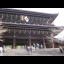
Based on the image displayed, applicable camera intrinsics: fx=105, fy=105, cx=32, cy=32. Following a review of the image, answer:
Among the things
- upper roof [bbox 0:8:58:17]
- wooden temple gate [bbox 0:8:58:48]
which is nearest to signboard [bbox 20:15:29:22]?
wooden temple gate [bbox 0:8:58:48]

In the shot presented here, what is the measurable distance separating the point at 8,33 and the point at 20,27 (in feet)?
7.57

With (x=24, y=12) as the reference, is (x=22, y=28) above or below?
below

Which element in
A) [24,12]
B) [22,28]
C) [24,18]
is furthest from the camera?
[24,18]

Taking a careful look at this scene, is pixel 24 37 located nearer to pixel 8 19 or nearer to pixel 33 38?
pixel 33 38

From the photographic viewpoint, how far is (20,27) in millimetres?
17938

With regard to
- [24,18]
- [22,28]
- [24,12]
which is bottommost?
[22,28]

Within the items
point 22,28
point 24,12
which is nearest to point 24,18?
point 24,12

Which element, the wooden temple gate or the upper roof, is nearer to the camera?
the wooden temple gate

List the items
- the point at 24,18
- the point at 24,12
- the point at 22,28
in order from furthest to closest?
the point at 24,18 < the point at 24,12 < the point at 22,28

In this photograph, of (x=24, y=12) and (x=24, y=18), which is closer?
(x=24, y=12)

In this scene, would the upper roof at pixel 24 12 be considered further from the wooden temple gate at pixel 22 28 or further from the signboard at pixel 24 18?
the signboard at pixel 24 18

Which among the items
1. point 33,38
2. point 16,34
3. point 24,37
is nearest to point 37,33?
point 33,38

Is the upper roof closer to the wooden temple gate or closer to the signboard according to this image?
the wooden temple gate

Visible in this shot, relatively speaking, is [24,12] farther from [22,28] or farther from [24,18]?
[22,28]
